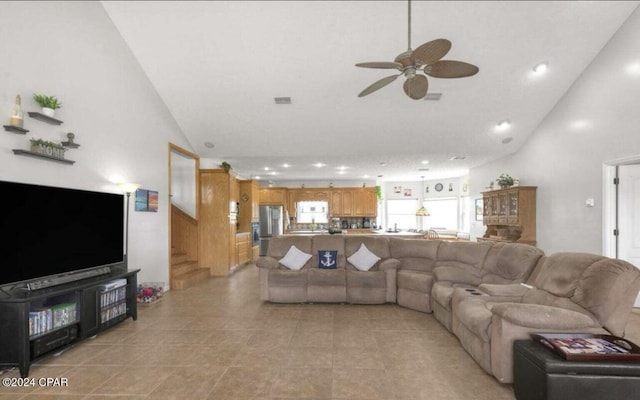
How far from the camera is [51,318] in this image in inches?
124

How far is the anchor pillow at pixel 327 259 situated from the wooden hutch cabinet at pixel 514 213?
12.9ft

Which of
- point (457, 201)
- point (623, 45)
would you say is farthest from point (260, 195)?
point (623, 45)

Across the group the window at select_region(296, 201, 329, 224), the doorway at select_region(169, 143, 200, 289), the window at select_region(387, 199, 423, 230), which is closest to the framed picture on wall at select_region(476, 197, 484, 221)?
the window at select_region(387, 199, 423, 230)

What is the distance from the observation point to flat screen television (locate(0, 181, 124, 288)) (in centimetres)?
292

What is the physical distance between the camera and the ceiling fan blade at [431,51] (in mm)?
2688

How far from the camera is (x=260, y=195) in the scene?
39.0ft

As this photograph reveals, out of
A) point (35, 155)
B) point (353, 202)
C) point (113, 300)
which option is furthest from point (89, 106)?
point (353, 202)

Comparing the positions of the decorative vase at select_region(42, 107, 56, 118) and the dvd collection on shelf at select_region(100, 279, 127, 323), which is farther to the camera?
the dvd collection on shelf at select_region(100, 279, 127, 323)

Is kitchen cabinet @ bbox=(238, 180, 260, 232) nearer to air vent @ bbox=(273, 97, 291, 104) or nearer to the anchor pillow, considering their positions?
air vent @ bbox=(273, 97, 291, 104)

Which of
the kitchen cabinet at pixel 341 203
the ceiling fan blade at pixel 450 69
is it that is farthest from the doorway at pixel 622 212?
the kitchen cabinet at pixel 341 203

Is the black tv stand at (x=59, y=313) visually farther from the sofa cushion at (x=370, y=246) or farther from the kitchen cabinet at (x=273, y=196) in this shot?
the kitchen cabinet at (x=273, y=196)

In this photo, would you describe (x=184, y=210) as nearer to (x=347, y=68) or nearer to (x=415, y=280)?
(x=347, y=68)

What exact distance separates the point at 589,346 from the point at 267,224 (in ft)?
29.5

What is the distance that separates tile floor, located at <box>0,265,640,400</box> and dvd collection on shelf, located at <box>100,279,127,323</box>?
0.21 m
